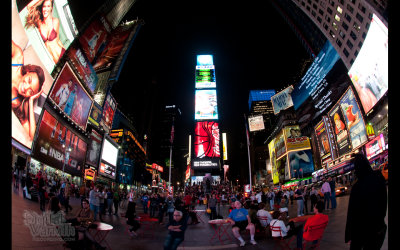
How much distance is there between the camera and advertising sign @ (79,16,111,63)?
31.4 metres

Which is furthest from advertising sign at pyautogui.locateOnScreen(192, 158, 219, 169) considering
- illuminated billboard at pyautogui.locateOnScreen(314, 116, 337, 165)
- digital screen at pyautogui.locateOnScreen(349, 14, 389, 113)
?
digital screen at pyautogui.locateOnScreen(349, 14, 389, 113)

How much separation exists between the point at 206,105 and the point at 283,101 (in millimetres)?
28788

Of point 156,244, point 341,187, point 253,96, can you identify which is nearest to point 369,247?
point 156,244

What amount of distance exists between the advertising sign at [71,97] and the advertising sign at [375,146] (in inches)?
1720

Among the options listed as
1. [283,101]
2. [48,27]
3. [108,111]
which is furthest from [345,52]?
[108,111]

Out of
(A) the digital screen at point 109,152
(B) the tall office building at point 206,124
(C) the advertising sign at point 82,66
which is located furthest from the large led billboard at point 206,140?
(C) the advertising sign at point 82,66

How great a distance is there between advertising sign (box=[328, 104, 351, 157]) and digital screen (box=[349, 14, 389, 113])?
1136 centimetres

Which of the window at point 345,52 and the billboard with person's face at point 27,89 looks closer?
the billboard with person's face at point 27,89

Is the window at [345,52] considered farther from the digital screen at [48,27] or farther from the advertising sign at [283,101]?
the digital screen at [48,27]

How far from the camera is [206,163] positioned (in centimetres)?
5438

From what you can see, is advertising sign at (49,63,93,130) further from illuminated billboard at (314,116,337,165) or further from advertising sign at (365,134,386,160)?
illuminated billboard at (314,116,337,165)

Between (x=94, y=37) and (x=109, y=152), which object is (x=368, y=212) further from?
(x=109, y=152)

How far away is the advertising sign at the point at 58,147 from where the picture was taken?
2664 cm

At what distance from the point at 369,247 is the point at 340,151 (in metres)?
51.1
